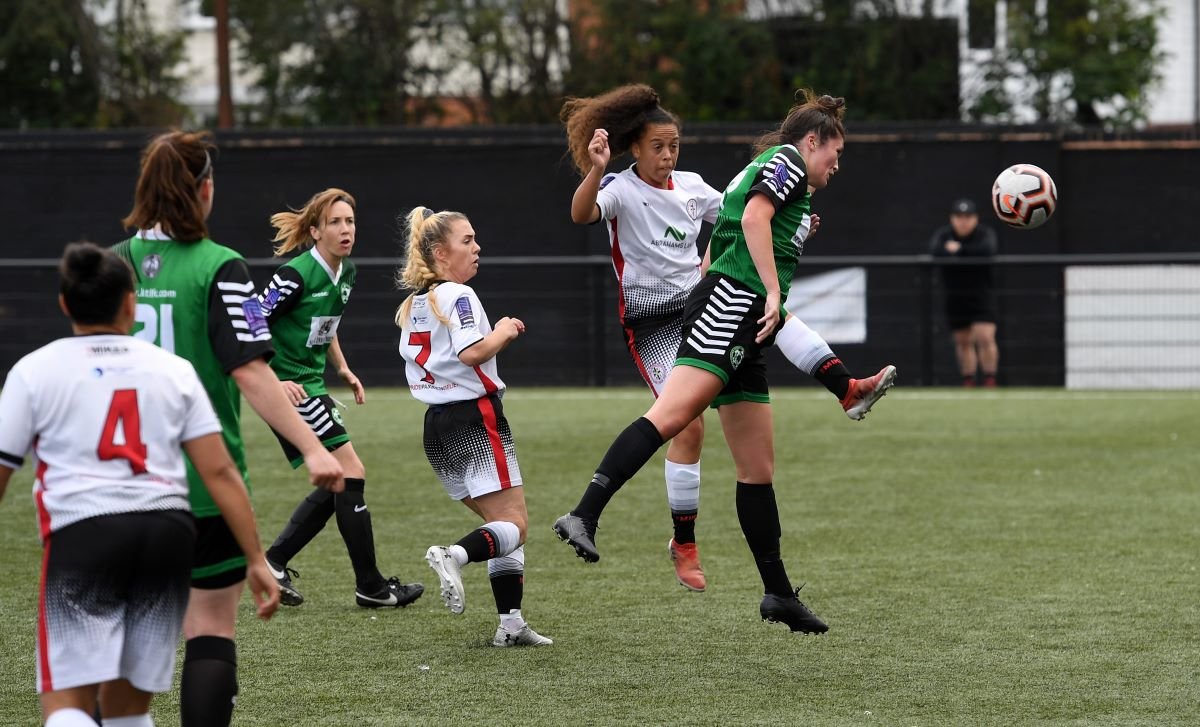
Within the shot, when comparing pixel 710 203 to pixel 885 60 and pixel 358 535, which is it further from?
pixel 885 60

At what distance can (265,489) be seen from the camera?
9477 millimetres

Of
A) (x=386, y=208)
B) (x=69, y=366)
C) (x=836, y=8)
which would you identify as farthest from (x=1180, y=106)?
(x=69, y=366)

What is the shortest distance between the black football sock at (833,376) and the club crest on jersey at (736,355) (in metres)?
0.54

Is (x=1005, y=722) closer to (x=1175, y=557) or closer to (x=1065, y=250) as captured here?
(x=1175, y=557)

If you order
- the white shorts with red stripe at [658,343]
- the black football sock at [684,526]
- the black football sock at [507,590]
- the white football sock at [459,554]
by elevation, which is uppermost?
the white shorts with red stripe at [658,343]

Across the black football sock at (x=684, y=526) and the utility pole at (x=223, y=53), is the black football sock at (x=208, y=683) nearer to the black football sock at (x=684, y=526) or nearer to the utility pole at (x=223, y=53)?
→ the black football sock at (x=684, y=526)

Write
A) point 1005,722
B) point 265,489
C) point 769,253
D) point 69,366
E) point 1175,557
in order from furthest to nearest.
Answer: point 265,489 → point 1175,557 → point 769,253 → point 1005,722 → point 69,366

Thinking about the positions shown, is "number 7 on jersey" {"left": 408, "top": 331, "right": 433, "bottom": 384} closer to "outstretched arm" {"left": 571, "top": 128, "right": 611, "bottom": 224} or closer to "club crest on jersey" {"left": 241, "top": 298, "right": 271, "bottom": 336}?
"outstretched arm" {"left": 571, "top": 128, "right": 611, "bottom": 224}

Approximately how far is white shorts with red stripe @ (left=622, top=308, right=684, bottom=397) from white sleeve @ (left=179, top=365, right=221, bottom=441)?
3.10 metres

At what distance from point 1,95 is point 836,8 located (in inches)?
500

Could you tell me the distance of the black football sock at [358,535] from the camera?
6.20 m

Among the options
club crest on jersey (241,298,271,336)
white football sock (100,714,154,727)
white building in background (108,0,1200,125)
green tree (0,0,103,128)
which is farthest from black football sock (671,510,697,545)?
green tree (0,0,103,128)

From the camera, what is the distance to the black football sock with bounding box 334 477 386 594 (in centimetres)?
620

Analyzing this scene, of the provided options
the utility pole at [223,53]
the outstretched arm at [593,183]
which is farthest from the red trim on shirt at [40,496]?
the utility pole at [223,53]
